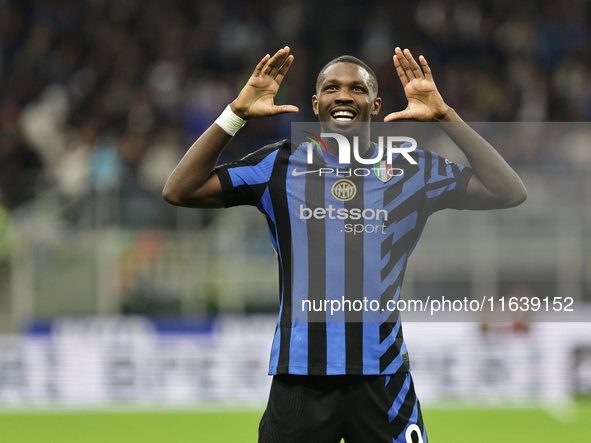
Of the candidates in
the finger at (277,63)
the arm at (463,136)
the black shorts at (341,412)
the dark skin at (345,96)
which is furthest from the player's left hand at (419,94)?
the black shorts at (341,412)

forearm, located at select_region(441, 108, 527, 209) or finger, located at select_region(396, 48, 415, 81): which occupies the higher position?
finger, located at select_region(396, 48, 415, 81)

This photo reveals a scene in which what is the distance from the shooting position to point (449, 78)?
12172 mm

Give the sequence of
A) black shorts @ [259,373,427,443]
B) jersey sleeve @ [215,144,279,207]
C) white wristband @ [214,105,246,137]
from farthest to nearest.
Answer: jersey sleeve @ [215,144,279,207] < white wristband @ [214,105,246,137] < black shorts @ [259,373,427,443]

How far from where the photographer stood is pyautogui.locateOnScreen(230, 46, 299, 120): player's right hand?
2980 mm

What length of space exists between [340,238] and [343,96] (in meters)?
0.54

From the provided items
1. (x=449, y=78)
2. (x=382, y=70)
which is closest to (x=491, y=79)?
(x=449, y=78)

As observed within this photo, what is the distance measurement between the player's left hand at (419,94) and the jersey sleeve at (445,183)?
0.23 metres

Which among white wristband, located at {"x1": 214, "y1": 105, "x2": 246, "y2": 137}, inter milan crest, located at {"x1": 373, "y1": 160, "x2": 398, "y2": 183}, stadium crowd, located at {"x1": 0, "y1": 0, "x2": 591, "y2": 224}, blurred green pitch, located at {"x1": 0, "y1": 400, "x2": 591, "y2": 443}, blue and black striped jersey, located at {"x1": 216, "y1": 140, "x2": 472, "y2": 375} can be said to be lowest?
blurred green pitch, located at {"x1": 0, "y1": 400, "x2": 591, "y2": 443}

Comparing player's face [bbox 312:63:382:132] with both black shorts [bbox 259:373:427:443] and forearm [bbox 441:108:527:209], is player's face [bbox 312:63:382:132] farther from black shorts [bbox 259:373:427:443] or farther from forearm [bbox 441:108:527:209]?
black shorts [bbox 259:373:427:443]

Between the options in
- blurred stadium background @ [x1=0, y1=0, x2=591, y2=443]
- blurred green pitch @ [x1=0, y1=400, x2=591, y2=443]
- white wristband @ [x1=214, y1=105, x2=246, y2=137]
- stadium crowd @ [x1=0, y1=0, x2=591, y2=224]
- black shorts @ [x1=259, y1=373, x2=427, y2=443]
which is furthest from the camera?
stadium crowd @ [x1=0, y1=0, x2=591, y2=224]

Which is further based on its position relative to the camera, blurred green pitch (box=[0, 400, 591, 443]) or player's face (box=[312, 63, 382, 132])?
blurred green pitch (box=[0, 400, 591, 443])

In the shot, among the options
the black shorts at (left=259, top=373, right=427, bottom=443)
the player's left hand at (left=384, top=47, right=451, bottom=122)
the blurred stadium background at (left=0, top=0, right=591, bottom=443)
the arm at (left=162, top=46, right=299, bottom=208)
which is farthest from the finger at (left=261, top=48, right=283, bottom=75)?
the blurred stadium background at (left=0, top=0, right=591, bottom=443)

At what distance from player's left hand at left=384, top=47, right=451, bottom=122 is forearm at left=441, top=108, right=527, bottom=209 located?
0.05 meters

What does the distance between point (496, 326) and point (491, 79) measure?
15.5 feet
